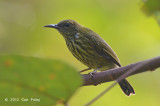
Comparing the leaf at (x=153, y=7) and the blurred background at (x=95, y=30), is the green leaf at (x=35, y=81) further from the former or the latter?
the blurred background at (x=95, y=30)

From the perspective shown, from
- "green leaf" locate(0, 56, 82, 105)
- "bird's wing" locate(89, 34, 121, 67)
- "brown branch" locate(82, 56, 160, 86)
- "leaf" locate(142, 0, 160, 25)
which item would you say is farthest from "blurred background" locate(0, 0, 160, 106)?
"green leaf" locate(0, 56, 82, 105)

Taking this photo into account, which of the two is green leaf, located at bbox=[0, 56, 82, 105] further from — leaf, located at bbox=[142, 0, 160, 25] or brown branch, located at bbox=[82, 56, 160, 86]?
leaf, located at bbox=[142, 0, 160, 25]

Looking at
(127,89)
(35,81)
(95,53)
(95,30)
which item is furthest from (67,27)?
(35,81)

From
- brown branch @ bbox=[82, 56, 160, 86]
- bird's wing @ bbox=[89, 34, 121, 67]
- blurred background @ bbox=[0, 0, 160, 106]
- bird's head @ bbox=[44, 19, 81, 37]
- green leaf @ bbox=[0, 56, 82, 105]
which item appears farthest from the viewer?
blurred background @ bbox=[0, 0, 160, 106]

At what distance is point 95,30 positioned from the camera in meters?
4.90

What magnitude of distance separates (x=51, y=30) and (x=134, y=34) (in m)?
1.65

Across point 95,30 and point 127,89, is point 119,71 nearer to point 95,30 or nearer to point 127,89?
point 127,89

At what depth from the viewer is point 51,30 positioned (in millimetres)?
5734

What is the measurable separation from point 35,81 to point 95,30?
11.3 ft

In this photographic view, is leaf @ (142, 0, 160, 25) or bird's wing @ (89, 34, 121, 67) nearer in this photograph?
leaf @ (142, 0, 160, 25)

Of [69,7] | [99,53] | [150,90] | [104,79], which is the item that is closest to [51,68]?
[104,79]

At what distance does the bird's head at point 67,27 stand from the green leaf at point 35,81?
285 cm

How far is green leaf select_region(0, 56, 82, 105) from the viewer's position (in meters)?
1.40

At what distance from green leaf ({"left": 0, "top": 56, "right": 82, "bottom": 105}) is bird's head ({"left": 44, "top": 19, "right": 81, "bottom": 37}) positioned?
2846 mm
